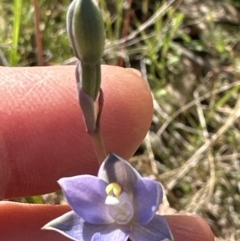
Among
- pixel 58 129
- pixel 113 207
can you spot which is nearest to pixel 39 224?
pixel 58 129

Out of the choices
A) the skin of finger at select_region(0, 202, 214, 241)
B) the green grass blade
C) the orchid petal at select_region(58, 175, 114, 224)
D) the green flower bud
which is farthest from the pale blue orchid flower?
the green grass blade

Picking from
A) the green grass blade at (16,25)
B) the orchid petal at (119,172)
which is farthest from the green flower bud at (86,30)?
the green grass blade at (16,25)

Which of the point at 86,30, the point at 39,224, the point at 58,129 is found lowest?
the point at 39,224

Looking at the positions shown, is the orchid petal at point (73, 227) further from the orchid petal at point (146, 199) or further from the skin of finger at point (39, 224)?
the skin of finger at point (39, 224)

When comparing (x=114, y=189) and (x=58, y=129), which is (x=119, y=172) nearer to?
(x=114, y=189)

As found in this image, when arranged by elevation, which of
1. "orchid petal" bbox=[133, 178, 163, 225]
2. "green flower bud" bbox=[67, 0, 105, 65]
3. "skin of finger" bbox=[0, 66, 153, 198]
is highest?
"green flower bud" bbox=[67, 0, 105, 65]

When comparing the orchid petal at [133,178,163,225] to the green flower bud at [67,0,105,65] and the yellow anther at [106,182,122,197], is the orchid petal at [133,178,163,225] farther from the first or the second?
the green flower bud at [67,0,105,65]
